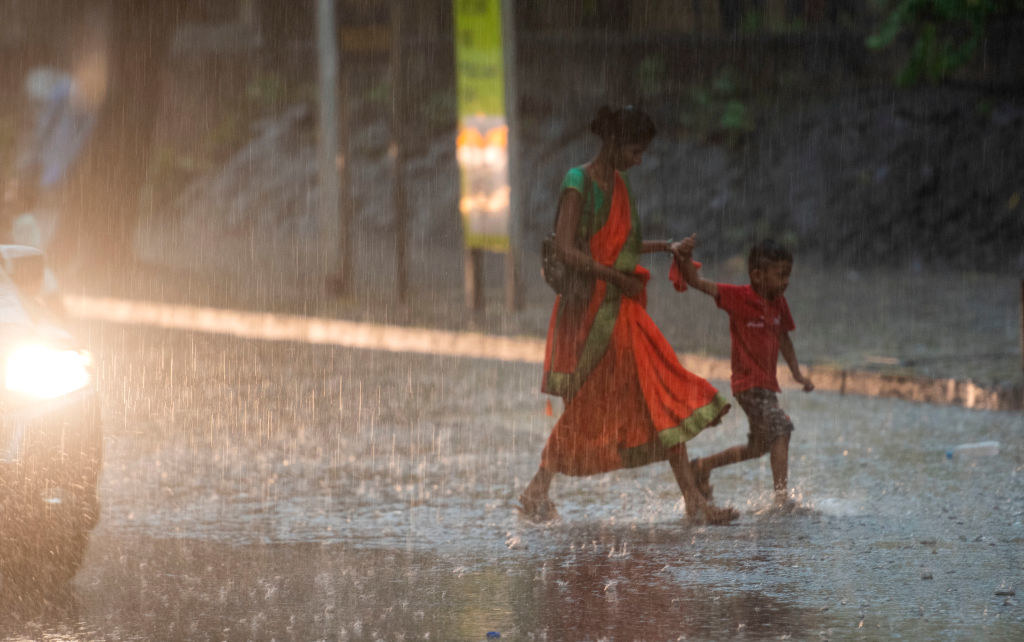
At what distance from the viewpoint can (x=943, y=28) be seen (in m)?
22.0

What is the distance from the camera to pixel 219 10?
3628 cm

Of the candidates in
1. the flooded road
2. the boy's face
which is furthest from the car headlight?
the boy's face

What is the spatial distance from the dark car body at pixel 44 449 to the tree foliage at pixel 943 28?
14.1 meters

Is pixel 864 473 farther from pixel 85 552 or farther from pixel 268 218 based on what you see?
pixel 268 218

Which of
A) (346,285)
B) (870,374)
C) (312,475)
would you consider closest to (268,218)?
(346,285)

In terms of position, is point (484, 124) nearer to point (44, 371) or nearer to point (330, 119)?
point (330, 119)

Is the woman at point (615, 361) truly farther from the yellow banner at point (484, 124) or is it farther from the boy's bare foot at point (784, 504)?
the yellow banner at point (484, 124)

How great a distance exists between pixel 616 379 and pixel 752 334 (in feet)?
2.30

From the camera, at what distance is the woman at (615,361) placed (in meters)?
7.50

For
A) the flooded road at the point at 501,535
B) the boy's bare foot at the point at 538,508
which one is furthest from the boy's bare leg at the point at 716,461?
the boy's bare foot at the point at 538,508

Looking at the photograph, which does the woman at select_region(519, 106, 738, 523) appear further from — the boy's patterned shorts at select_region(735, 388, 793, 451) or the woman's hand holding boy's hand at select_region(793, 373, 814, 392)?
the woman's hand holding boy's hand at select_region(793, 373, 814, 392)

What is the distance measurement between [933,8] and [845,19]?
336 inches

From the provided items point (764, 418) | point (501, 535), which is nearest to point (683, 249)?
point (764, 418)

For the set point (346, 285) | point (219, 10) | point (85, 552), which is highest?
point (219, 10)
